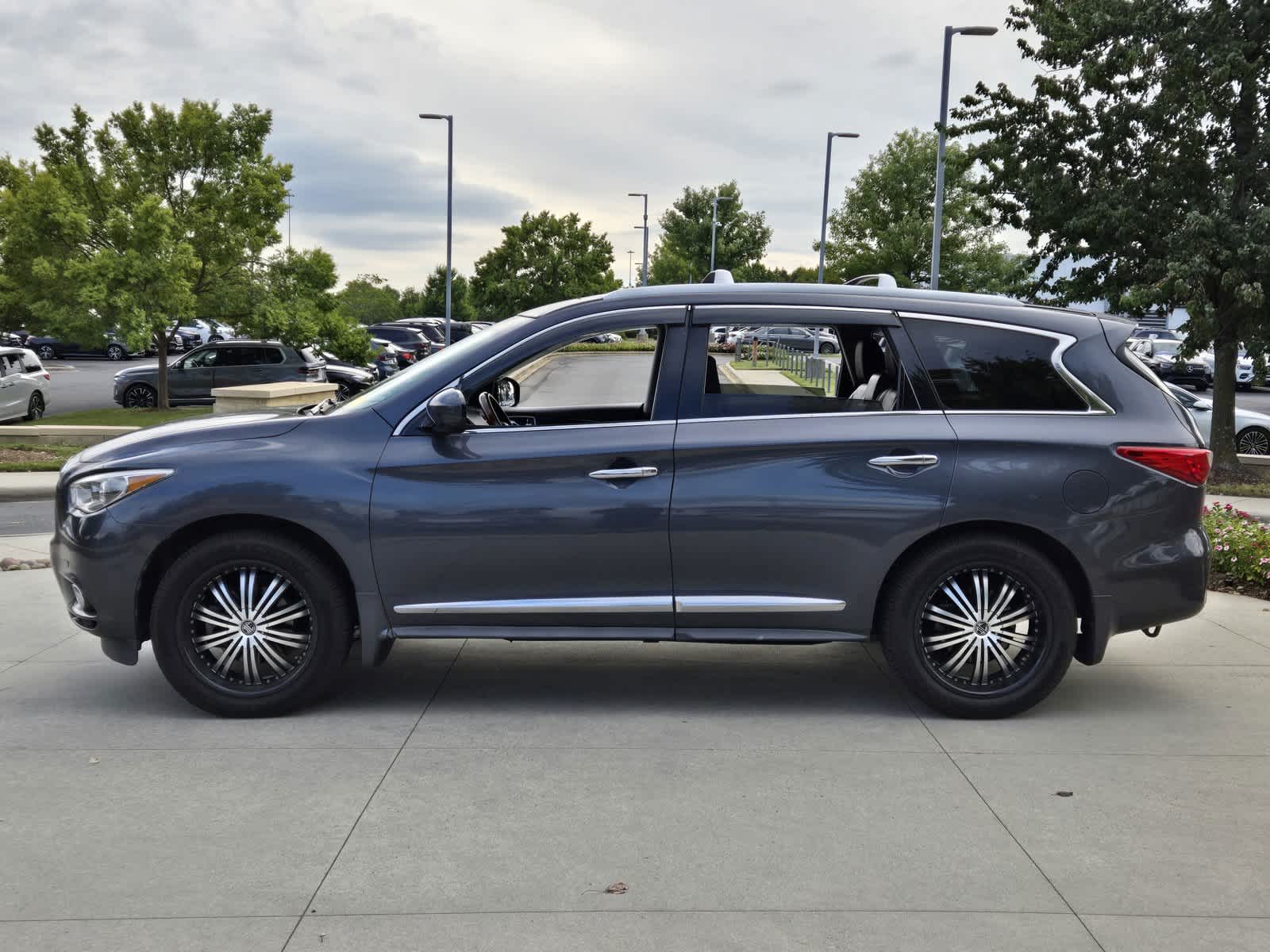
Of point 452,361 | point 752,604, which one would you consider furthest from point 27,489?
point 752,604

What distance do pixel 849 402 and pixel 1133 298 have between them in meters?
12.1

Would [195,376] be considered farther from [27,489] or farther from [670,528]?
[670,528]

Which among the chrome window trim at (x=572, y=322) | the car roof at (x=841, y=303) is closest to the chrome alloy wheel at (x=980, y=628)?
the car roof at (x=841, y=303)

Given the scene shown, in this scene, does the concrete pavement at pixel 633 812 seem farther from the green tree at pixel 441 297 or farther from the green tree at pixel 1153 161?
the green tree at pixel 441 297

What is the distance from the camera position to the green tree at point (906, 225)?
62125mm

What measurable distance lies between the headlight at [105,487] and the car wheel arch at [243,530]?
25 centimetres

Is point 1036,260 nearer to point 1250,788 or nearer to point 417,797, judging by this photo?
point 1250,788

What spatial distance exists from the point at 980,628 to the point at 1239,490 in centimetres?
1180

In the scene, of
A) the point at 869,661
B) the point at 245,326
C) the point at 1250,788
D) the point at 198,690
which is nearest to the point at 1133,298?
the point at 869,661

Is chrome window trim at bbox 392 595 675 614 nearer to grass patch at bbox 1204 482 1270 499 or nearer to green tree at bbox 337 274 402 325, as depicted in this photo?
grass patch at bbox 1204 482 1270 499

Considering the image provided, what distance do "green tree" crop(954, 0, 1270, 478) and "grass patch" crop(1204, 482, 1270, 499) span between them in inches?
47.7

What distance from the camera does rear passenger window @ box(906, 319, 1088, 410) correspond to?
5418 mm

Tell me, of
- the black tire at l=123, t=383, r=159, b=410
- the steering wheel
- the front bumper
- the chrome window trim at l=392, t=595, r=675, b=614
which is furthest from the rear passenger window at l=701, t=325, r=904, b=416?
the black tire at l=123, t=383, r=159, b=410

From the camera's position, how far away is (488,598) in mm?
5281
